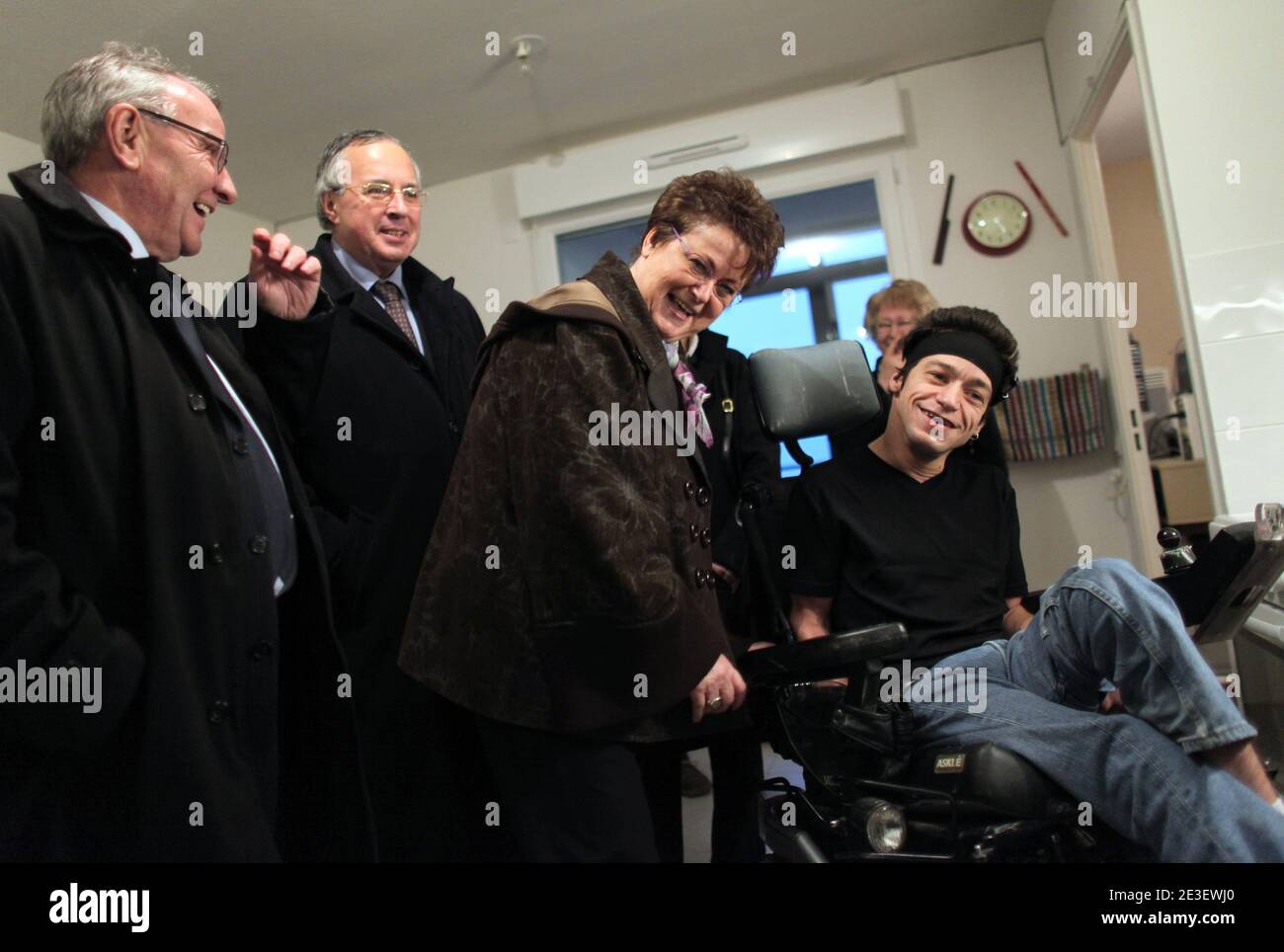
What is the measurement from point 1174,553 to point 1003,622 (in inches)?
13.3

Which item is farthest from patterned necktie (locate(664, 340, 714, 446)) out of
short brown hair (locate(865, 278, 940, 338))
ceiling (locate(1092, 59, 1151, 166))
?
ceiling (locate(1092, 59, 1151, 166))

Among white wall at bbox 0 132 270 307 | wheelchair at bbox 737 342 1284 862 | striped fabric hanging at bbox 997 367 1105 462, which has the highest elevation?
white wall at bbox 0 132 270 307

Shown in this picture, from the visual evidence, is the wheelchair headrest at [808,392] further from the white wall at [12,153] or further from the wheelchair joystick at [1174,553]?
the white wall at [12,153]

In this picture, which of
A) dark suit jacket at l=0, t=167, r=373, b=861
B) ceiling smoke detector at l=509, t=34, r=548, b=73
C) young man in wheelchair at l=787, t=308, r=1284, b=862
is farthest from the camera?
ceiling smoke detector at l=509, t=34, r=548, b=73

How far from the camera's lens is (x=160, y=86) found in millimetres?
1166

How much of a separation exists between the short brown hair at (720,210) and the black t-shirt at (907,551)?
17.9 inches

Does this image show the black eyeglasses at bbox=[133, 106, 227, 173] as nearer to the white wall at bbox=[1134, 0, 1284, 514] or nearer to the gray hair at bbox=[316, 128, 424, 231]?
the gray hair at bbox=[316, 128, 424, 231]

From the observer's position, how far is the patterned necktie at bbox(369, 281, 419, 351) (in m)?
1.67

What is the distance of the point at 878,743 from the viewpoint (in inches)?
49.6

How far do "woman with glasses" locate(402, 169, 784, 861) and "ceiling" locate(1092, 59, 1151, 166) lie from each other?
12.6 ft

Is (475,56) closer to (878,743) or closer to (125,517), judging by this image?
(125,517)

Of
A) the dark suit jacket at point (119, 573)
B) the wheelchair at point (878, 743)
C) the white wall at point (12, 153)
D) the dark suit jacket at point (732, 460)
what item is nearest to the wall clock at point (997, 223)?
the dark suit jacket at point (732, 460)

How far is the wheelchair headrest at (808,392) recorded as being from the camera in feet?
4.70
